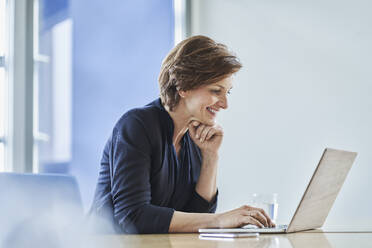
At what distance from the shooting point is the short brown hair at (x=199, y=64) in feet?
5.67

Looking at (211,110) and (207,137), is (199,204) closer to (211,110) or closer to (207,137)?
(207,137)

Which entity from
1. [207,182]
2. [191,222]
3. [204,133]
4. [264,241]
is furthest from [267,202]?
[264,241]

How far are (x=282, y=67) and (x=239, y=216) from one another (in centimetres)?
181

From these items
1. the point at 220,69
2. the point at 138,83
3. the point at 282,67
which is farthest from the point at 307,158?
the point at 220,69

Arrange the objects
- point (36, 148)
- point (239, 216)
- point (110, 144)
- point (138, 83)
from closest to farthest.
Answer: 1. point (239, 216)
2. point (110, 144)
3. point (36, 148)
4. point (138, 83)

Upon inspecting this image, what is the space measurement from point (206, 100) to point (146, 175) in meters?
0.42

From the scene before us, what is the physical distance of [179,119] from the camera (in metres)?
1.81

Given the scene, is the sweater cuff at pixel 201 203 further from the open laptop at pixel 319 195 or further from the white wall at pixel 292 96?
the white wall at pixel 292 96

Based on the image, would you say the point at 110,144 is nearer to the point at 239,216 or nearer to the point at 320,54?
the point at 239,216

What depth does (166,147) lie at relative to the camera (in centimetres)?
169

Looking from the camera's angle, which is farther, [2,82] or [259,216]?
[2,82]

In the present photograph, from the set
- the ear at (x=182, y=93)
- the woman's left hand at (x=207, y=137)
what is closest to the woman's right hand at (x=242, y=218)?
the woman's left hand at (x=207, y=137)

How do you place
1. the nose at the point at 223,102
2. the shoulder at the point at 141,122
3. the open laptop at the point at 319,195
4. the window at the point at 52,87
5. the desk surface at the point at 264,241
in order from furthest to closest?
the window at the point at 52,87
the nose at the point at 223,102
the shoulder at the point at 141,122
the open laptop at the point at 319,195
the desk surface at the point at 264,241

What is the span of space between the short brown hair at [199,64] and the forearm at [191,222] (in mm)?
511
